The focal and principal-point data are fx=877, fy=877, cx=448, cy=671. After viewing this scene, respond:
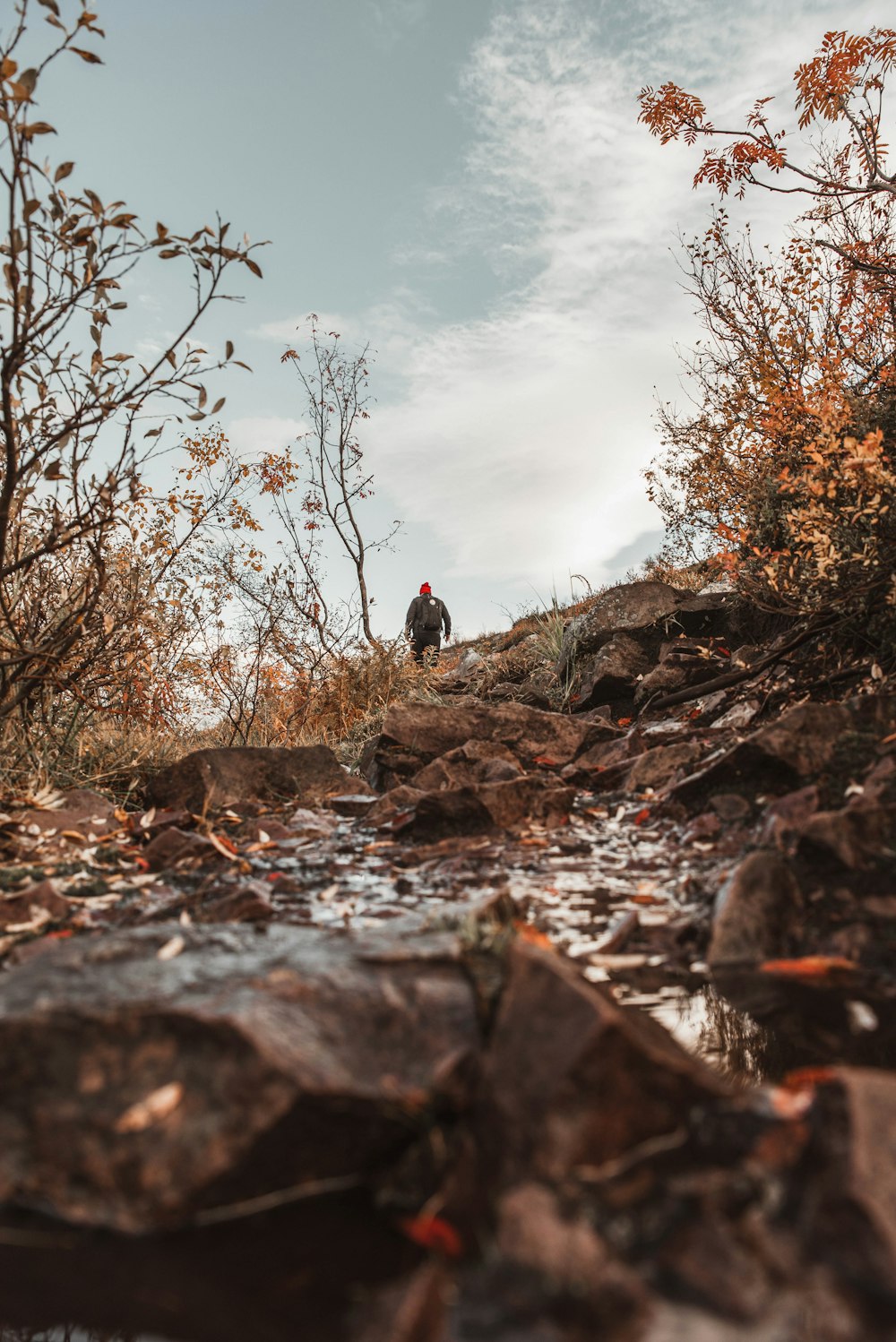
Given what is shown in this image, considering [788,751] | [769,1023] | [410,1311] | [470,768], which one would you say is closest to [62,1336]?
[410,1311]

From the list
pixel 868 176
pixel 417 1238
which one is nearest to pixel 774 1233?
pixel 417 1238

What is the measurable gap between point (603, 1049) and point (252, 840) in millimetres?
3037

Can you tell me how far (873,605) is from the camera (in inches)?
191

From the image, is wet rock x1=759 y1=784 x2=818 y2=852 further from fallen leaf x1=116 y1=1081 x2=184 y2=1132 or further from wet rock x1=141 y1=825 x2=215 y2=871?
wet rock x1=141 y1=825 x2=215 y2=871

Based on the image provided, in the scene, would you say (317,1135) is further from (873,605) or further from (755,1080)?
(873,605)

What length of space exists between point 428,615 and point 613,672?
6459 millimetres

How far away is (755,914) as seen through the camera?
2514 mm

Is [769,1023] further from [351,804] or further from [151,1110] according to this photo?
[351,804]

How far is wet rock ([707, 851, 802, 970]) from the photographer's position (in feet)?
8.05

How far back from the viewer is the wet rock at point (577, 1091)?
4.74 ft

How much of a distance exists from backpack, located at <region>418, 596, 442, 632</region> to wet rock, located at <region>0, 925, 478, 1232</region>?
39.6 feet

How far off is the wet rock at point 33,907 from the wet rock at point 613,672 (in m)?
5.39

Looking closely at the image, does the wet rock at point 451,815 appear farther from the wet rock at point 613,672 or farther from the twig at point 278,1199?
the wet rock at point 613,672

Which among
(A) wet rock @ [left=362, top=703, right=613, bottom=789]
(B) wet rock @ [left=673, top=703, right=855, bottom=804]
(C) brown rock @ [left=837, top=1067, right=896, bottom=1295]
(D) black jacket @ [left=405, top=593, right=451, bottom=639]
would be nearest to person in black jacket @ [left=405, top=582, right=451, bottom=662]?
(D) black jacket @ [left=405, top=593, right=451, bottom=639]
